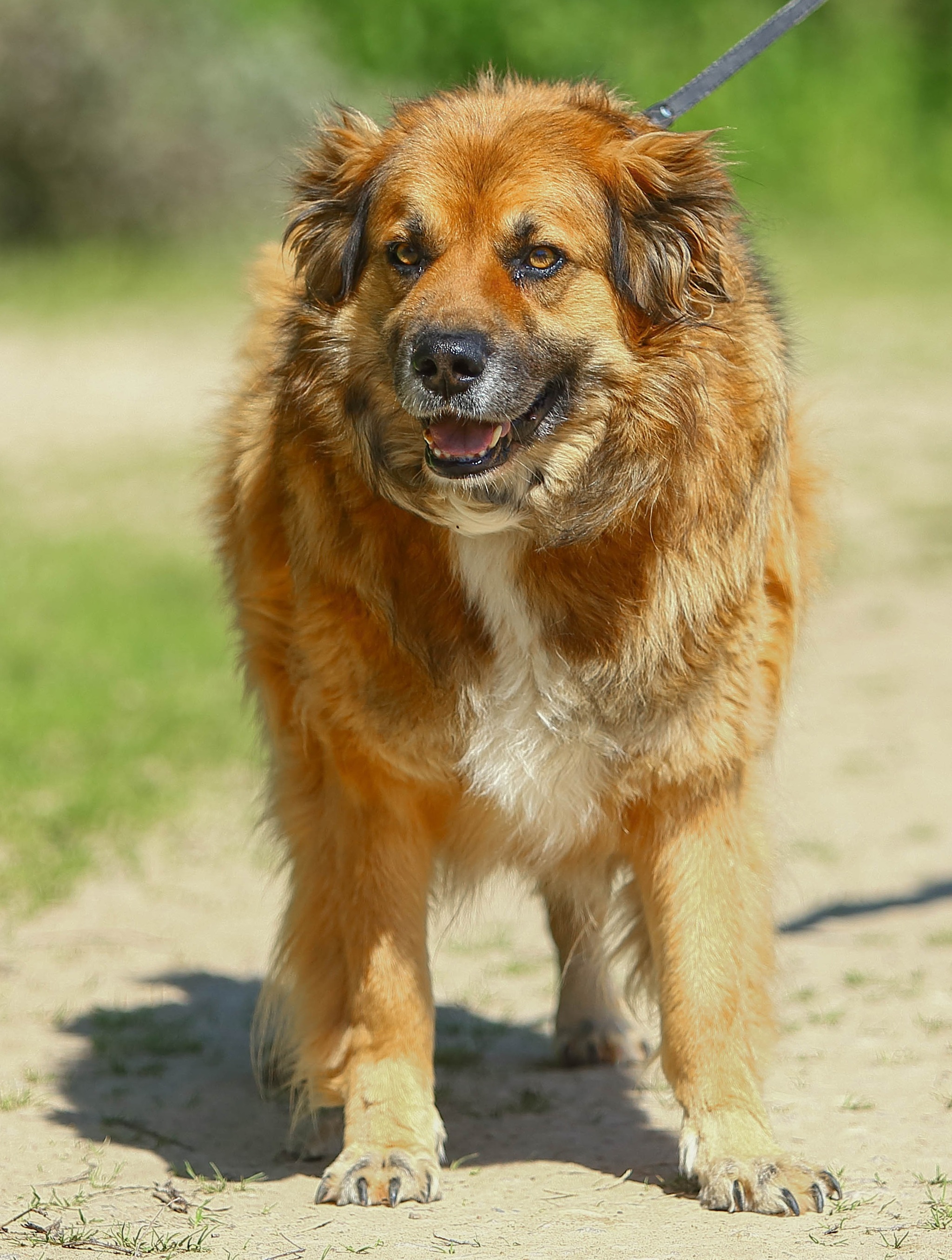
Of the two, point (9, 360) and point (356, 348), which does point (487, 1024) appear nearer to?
point (356, 348)

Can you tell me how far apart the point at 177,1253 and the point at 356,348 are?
1924 millimetres

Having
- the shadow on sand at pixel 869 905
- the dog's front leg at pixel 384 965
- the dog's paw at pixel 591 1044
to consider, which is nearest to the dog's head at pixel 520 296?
the dog's front leg at pixel 384 965

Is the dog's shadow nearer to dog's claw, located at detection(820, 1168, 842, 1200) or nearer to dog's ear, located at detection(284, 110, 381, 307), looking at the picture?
dog's claw, located at detection(820, 1168, 842, 1200)

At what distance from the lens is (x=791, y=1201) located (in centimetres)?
345

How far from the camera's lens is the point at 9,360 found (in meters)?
14.4

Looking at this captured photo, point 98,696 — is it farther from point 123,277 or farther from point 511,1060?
point 123,277

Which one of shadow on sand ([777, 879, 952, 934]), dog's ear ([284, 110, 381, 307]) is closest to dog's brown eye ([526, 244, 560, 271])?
dog's ear ([284, 110, 381, 307])

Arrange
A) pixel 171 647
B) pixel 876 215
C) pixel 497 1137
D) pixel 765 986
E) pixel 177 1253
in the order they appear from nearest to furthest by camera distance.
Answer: pixel 177 1253 < pixel 765 986 < pixel 497 1137 < pixel 171 647 < pixel 876 215

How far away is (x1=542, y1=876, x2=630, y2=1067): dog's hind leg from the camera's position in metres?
4.66

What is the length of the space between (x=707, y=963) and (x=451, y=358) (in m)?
1.50

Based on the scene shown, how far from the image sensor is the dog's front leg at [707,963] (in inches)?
143

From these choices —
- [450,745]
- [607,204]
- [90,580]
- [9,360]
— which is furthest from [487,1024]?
[9,360]

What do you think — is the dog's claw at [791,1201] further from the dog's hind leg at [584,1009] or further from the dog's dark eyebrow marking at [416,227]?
the dog's dark eyebrow marking at [416,227]

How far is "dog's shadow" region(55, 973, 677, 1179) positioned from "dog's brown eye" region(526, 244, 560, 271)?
2.09m
